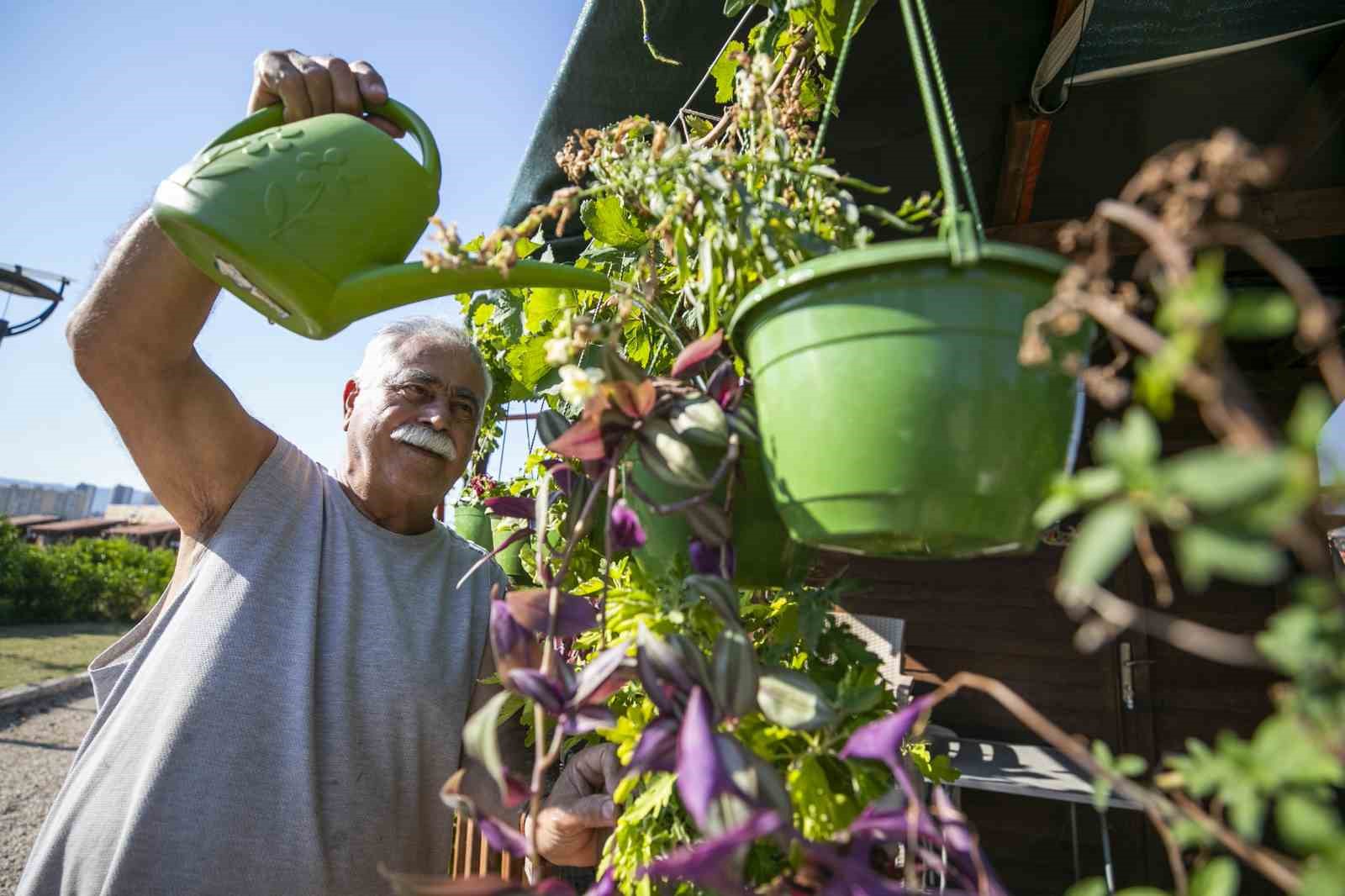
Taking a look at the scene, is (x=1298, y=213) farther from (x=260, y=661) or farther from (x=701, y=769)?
(x=260, y=661)

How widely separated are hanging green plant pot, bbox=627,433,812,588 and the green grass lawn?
926cm

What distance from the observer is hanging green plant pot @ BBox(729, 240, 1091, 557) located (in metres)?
0.42

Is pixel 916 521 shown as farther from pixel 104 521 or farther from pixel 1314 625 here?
pixel 104 521

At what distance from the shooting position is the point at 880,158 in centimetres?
193

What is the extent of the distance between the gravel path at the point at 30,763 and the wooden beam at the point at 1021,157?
449 centimetres

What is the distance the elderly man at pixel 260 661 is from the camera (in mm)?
1183

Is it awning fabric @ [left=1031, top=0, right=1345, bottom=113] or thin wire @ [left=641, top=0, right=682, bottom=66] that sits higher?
awning fabric @ [left=1031, top=0, right=1345, bottom=113]

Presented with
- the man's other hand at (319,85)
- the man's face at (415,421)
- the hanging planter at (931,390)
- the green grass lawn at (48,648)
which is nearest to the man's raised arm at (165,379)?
the man's other hand at (319,85)

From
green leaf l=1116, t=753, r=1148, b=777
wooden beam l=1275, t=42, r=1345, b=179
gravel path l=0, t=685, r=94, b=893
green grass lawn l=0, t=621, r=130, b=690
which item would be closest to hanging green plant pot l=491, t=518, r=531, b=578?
green leaf l=1116, t=753, r=1148, b=777

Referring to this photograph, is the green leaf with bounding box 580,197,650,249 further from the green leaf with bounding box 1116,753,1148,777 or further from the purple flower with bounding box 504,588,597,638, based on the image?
the green leaf with bounding box 1116,753,1148,777

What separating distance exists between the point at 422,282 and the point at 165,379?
2.88 ft

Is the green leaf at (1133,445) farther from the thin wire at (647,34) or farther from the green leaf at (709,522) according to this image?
the thin wire at (647,34)

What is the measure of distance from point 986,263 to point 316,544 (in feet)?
4.50

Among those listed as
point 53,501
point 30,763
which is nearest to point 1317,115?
point 30,763
